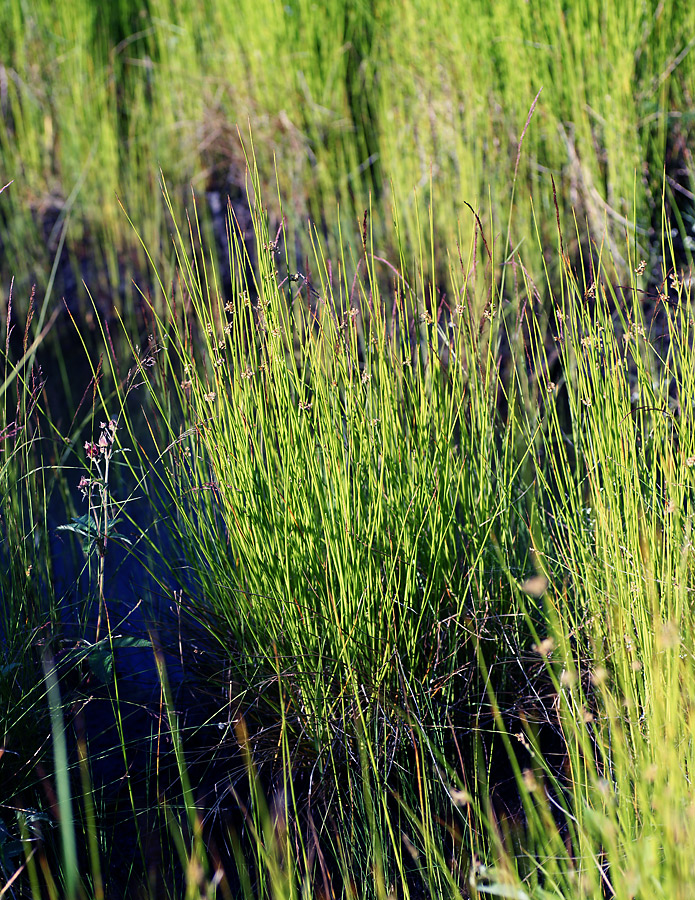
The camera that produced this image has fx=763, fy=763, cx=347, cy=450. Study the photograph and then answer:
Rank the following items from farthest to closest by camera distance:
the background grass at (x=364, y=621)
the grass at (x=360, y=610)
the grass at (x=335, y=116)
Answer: the grass at (x=335, y=116)
the grass at (x=360, y=610)
the background grass at (x=364, y=621)

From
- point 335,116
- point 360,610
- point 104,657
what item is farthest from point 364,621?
point 335,116

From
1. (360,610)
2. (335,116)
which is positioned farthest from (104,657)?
(335,116)

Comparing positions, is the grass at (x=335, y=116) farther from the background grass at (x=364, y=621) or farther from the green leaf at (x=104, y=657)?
the green leaf at (x=104, y=657)

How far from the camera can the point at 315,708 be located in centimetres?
129

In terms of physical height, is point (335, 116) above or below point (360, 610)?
above

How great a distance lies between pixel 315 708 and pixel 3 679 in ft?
1.65

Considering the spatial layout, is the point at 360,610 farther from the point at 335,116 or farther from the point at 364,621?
the point at 335,116

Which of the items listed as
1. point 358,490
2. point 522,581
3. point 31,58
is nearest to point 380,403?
point 358,490

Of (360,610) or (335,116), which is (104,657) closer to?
(360,610)

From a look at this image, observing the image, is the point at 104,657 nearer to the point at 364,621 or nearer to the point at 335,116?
the point at 364,621

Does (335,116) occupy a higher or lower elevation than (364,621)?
higher

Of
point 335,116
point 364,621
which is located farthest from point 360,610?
point 335,116

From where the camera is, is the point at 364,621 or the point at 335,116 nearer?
the point at 364,621

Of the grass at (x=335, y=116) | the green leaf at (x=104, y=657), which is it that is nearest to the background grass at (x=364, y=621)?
the green leaf at (x=104, y=657)
